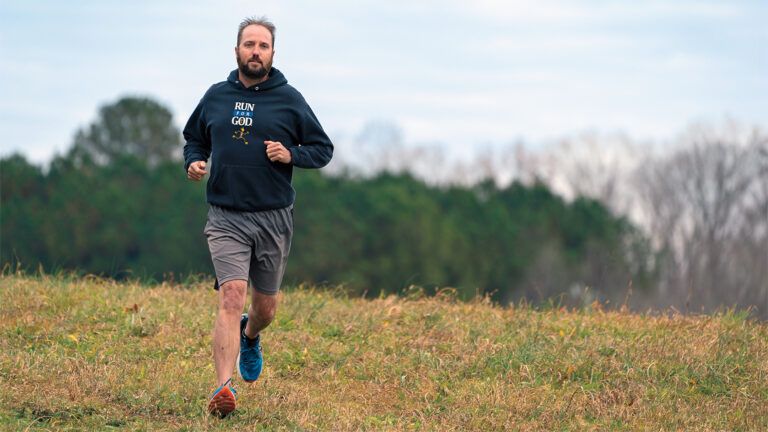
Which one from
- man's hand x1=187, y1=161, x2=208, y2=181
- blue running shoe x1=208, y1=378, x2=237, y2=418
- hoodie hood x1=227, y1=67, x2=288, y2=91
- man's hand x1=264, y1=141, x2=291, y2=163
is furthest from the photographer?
hoodie hood x1=227, y1=67, x2=288, y2=91

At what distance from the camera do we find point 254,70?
716 centimetres

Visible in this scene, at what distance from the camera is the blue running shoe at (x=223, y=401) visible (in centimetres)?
687

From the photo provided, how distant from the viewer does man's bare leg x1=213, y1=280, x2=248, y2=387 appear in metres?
6.94

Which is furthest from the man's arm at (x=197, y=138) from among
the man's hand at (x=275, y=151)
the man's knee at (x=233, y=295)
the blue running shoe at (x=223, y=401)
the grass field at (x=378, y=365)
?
the grass field at (x=378, y=365)

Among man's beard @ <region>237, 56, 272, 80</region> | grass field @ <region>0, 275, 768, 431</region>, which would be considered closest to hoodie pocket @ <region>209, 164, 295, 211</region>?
man's beard @ <region>237, 56, 272, 80</region>

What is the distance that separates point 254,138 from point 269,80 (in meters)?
0.44

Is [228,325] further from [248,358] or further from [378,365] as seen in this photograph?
[378,365]

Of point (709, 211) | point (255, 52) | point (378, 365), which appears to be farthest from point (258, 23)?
point (709, 211)

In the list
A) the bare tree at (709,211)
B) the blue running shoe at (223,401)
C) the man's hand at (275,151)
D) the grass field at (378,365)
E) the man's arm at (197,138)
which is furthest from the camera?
the bare tree at (709,211)

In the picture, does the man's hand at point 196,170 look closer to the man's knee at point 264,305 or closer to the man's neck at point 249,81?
the man's neck at point 249,81

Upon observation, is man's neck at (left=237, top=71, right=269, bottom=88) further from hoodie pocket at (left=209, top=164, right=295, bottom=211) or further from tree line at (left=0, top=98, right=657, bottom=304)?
tree line at (left=0, top=98, right=657, bottom=304)

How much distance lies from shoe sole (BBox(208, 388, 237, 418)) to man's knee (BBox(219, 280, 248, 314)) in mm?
499

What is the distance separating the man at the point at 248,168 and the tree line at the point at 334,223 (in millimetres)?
45855

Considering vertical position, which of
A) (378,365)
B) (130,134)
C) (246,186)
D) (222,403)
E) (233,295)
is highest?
(246,186)
